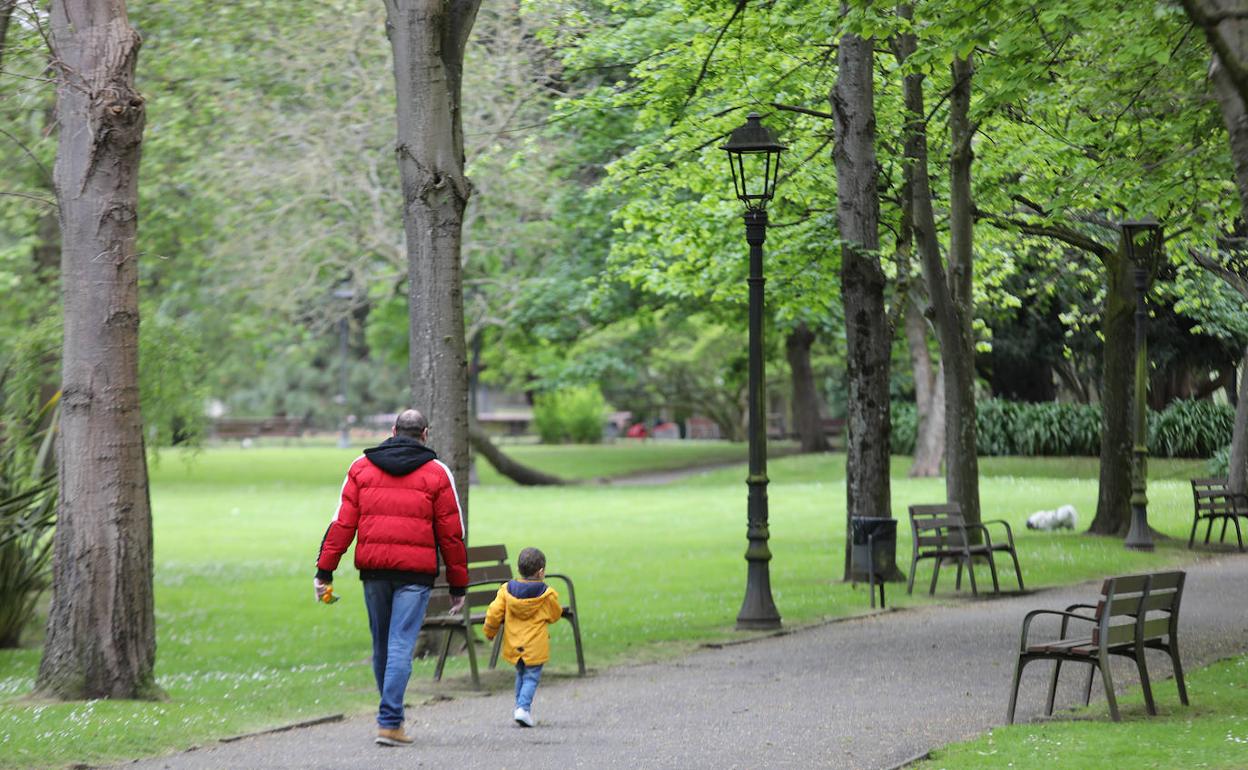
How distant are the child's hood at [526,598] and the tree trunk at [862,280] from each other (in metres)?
8.89

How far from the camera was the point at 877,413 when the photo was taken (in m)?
18.7

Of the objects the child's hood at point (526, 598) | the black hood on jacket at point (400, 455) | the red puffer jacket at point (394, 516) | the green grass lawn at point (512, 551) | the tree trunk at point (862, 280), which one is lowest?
the green grass lawn at point (512, 551)

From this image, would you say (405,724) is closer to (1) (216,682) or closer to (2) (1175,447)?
(1) (216,682)

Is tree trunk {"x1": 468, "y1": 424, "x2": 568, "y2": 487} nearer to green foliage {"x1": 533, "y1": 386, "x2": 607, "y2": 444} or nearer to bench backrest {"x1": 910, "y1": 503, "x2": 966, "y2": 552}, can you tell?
green foliage {"x1": 533, "y1": 386, "x2": 607, "y2": 444}

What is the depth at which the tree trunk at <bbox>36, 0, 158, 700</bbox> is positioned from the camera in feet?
35.6

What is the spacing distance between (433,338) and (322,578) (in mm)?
4299

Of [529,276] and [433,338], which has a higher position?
[529,276]

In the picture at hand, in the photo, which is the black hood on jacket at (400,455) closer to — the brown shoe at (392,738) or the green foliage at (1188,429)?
the brown shoe at (392,738)

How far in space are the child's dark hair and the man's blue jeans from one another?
795mm

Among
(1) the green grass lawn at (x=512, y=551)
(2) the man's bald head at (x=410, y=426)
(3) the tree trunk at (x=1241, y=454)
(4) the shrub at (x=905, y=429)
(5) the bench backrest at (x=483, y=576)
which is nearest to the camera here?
(2) the man's bald head at (x=410, y=426)

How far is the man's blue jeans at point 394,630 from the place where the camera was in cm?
940

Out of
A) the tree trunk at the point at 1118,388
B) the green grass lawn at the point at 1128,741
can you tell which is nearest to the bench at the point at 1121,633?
→ the green grass lawn at the point at 1128,741

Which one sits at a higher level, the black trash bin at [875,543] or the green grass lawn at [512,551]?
the black trash bin at [875,543]

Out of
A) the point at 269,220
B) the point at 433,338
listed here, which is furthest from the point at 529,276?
the point at 433,338
